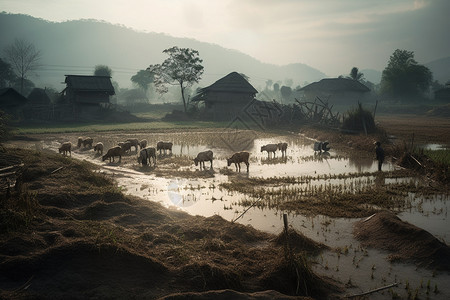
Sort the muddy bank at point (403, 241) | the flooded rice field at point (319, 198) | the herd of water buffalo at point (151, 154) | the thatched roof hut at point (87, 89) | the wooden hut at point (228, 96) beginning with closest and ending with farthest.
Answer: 1. the flooded rice field at point (319, 198)
2. the muddy bank at point (403, 241)
3. the herd of water buffalo at point (151, 154)
4. the thatched roof hut at point (87, 89)
5. the wooden hut at point (228, 96)

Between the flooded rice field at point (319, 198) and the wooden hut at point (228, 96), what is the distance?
3211 centimetres

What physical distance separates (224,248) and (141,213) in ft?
9.97

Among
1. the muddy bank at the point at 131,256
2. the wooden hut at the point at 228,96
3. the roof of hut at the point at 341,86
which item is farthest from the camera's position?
the roof of hut at the point at 341,86

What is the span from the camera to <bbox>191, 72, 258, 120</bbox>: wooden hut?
2096 inches

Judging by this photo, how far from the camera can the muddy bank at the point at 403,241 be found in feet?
24.2

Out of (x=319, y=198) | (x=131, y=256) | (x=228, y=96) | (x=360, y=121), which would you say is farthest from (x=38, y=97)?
(x=131, y=256)

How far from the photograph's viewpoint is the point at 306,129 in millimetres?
36938

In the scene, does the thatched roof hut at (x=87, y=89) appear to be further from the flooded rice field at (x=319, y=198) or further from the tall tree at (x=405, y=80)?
the tall tree at (x=405, y=80)

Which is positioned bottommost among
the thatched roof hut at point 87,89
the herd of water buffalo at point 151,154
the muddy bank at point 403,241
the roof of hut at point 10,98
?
the muddy bank at point 403,241

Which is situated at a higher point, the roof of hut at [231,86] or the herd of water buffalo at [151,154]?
the roof of hut at [231,86]

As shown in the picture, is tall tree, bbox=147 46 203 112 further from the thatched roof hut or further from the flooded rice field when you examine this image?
the flooded rice field

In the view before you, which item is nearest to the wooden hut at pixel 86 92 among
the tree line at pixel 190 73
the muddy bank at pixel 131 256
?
the tree line at pixel 190 73

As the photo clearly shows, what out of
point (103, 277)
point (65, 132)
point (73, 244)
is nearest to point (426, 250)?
point (103, 277)

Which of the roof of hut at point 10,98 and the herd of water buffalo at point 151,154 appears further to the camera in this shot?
the roof of hut at point 10,98
